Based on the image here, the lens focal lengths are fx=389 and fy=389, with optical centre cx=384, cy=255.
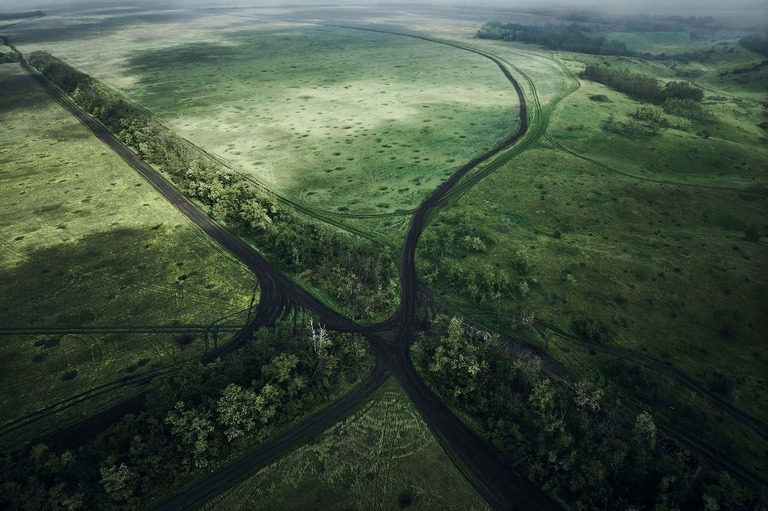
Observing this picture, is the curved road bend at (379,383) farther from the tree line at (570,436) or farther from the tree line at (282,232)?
the tree line at (282,232)

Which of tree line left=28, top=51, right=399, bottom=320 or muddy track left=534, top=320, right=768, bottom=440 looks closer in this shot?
muddy track left=534, top=320, right=768, bottom=440

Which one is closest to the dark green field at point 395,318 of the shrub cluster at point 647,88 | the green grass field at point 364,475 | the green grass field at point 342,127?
the green grass field at point 364,475

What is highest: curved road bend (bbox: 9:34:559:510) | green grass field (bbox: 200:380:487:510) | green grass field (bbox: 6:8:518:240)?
green grass field (bbox: 6:8:518:240)

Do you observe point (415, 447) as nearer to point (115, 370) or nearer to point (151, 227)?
point (115, 370)

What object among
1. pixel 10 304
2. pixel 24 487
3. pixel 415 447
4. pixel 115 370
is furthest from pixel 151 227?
pixel 415 447

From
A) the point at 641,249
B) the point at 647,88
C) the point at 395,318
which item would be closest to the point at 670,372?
the point at 641,249

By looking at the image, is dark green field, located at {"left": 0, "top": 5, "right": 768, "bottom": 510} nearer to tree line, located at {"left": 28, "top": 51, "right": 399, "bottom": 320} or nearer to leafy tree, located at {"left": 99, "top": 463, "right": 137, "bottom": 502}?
leafy tree, located at {"left": 99, "top": 463, "right": 137, "bottom": 502}

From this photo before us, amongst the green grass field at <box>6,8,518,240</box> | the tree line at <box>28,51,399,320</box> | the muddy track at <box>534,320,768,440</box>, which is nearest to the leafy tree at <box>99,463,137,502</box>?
the tree line at <box>28,51,399,320</box>
